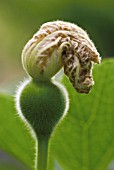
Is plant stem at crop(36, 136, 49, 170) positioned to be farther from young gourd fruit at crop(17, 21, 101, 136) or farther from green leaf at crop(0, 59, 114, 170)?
green leaf at crop(0, 59, 114, 170)

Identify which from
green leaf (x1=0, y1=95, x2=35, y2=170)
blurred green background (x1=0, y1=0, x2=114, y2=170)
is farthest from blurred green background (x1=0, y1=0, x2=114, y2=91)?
green leaf (x1=0, y1=95, x2=35, y2=170)

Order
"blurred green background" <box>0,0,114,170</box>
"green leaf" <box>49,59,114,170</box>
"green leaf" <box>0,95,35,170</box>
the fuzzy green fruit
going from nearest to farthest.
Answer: the fuzzy green fruit, "green leaf" <box>49,59,114,170</box>, "green leaf" <box>0,95,35,170</box>, "blurred green background" <box>0,0,114,170</box>

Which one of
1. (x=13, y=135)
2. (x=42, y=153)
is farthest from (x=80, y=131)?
(x=42, y=153)

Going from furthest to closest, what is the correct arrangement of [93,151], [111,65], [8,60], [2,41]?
[8,60] → [2,41] → [93,151] → [111,65]

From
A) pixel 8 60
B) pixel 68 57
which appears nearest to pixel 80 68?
pixel 68 57

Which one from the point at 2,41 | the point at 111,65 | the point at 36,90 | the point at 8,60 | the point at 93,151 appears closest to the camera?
the point at 36,90

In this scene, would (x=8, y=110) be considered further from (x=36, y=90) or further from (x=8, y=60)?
(x=8, y=60)

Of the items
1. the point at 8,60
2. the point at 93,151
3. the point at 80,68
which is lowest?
the point at 93,151
